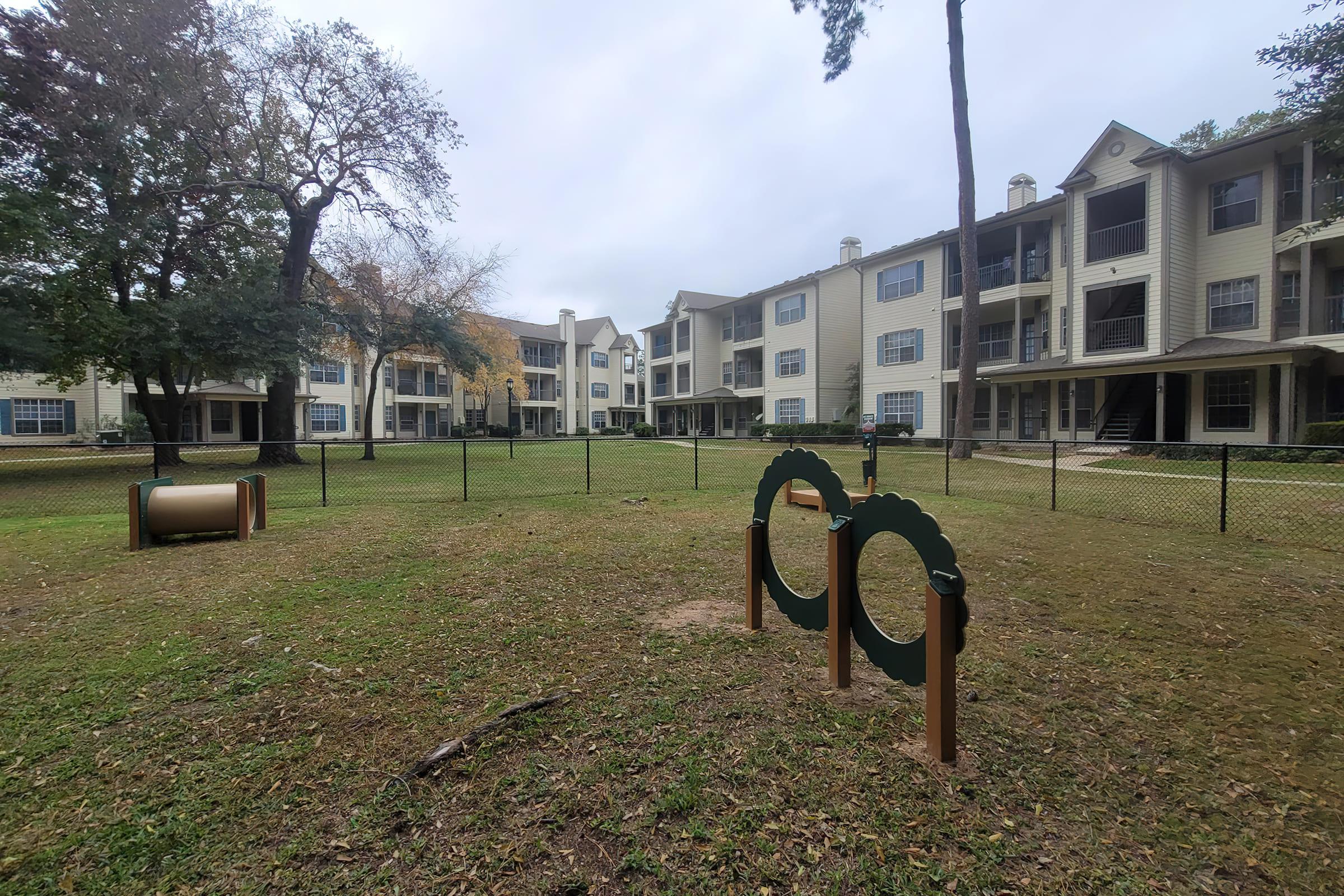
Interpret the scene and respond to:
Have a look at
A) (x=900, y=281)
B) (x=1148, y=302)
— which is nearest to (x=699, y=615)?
(x=1148, y=302)

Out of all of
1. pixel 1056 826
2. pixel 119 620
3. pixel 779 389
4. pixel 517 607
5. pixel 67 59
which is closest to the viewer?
pixel 1056 826

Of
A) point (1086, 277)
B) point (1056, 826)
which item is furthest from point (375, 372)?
point (1086, 277)

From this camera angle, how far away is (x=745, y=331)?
37125 millimetres

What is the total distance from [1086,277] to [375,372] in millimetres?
26519

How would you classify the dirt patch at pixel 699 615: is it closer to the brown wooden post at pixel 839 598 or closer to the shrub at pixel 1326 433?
the brown wooden post at pixel 839 598

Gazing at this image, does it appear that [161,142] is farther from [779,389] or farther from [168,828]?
[779,389]

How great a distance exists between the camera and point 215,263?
1872cm

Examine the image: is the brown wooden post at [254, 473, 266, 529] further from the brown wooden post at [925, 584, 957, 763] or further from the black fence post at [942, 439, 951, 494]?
the black fence post at [942, 439, 951, 494]

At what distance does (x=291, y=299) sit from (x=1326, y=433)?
97.4ft

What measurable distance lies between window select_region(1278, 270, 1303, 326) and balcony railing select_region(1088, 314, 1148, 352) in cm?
314

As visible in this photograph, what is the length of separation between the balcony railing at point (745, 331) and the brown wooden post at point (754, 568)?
32826 millimetres

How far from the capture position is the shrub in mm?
14797

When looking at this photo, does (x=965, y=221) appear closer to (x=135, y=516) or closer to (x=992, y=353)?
(x=992, y=353)

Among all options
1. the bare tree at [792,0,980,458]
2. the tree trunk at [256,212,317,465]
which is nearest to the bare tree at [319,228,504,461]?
the tree trunk at [256,212,317,465]
